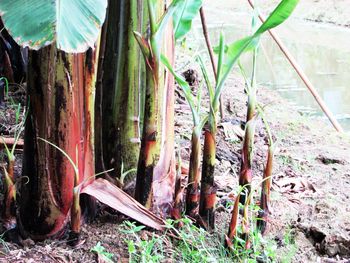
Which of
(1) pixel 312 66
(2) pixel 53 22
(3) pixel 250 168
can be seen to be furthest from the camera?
(1) pixel 312 66

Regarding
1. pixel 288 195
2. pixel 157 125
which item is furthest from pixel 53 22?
pixel 288 195

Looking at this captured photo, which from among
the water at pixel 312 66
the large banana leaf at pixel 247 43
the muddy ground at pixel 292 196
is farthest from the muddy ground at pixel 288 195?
the water at pixel 312 66

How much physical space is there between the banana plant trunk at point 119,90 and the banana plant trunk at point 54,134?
13cm

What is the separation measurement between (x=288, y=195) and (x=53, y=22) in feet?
4.09

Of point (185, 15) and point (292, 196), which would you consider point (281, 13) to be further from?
point (292, 196)

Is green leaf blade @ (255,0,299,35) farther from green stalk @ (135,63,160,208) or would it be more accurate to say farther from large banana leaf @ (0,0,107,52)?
large banana leaf @ (0,0,107,52)

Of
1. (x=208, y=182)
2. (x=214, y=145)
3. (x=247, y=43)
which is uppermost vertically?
(x=247, y=43)

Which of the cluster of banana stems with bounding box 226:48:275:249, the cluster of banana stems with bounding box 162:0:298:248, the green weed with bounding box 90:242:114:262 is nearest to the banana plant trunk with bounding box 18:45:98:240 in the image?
the green weed with bounding box 90:242:114:262

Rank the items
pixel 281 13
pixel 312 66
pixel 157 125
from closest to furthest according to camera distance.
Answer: pixel 281 13, pixel 157 125, pixel 312 66

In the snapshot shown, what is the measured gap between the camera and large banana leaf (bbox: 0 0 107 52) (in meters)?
0.88

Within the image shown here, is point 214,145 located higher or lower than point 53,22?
lower

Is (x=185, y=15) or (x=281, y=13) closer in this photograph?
(x=281, y=13)

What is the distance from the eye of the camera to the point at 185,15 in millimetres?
1500

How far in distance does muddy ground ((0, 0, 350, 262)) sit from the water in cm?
47
